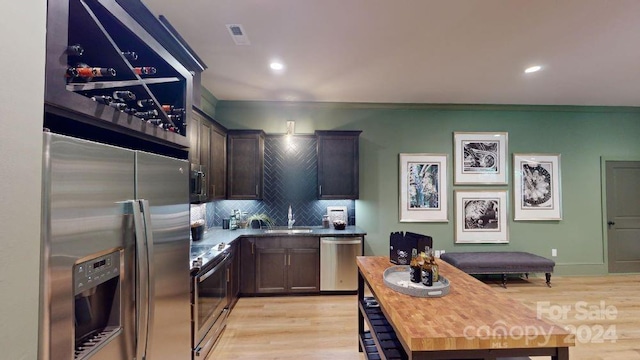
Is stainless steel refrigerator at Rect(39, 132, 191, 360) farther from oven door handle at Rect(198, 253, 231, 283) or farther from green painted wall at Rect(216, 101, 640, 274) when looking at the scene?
green painted wall at Rect(216, 101, 640, 274)

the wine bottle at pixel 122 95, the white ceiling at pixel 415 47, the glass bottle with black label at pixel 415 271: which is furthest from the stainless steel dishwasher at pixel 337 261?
the wine bottle at pixel 122 95

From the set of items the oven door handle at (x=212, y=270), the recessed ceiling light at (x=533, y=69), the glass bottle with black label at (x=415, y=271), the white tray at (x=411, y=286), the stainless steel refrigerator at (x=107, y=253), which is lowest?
the oven door handle at (x=212, y=270)

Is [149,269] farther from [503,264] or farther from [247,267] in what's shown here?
[503,264]

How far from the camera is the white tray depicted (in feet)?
5.42

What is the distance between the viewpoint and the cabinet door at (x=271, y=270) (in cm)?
387

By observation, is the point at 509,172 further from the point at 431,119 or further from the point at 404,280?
the point at 404,280

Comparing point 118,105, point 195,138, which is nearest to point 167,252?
point 118,105

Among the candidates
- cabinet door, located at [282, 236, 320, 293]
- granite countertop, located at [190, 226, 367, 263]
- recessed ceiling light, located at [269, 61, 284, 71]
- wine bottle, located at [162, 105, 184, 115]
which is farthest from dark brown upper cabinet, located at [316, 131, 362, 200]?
wine bottle, located at [162, 105, 184, 115]

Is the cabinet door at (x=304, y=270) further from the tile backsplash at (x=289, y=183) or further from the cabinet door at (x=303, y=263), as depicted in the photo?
the tile backsplash at (x=289, y=183)

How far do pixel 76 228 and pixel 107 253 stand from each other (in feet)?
0.59

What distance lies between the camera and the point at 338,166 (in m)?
4.29

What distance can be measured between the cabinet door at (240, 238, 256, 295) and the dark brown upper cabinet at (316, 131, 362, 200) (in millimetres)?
1366

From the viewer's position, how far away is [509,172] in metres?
4.75

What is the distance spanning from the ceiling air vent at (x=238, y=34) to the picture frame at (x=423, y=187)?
10.2 feet
